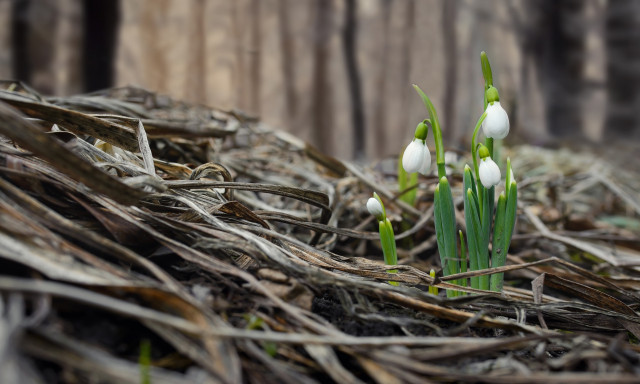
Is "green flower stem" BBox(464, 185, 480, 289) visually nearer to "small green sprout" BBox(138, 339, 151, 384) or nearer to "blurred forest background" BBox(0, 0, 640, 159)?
"small green sprout" BBox(138, 339, 151, 384)

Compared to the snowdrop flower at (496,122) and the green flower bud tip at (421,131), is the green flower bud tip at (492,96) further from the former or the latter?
the green flower bud tip at (421,131)

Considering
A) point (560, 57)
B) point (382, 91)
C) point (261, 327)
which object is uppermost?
point (560, 57)

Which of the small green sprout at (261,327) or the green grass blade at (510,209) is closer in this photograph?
the small green sprout at (261,327)

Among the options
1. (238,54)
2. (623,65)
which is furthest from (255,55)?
(623,65)

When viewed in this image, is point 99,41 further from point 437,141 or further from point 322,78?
point 437,141

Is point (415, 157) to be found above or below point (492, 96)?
below

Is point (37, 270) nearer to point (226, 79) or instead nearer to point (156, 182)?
point (156, 182)

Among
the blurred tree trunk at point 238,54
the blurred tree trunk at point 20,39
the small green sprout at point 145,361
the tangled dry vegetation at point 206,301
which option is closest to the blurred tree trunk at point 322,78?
the blurred tree trunk at point 238,54
